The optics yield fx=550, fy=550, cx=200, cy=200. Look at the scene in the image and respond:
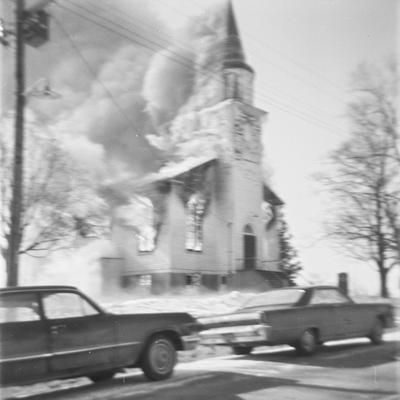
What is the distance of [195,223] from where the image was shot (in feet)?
32.5

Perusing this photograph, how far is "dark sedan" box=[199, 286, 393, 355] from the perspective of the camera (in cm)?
789

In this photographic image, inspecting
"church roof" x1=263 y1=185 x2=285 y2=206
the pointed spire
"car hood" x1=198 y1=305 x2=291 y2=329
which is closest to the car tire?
"car hood" x1=198 y1=305 x2=291 y2=329

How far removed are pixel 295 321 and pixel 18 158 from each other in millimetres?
4588

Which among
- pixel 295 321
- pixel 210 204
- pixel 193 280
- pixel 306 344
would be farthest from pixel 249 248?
pixel 306 344

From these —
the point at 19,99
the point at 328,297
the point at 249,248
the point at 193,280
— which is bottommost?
the point at 328,297

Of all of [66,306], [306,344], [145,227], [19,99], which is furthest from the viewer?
[145,227]

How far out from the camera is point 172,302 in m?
9.09

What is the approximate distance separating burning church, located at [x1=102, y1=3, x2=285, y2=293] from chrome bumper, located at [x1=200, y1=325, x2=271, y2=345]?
4.17 ft

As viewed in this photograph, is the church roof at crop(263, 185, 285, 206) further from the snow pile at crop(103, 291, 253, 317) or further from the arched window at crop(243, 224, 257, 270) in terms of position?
the snow pile at crop(103, 291, 253, 317)

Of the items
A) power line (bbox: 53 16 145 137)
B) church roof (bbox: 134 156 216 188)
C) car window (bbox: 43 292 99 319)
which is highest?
power line (bbox: 53 16 145 137)

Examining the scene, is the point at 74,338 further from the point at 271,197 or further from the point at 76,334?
the point at 271,197

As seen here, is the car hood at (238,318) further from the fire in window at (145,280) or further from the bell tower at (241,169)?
the bell tower at (241,169)

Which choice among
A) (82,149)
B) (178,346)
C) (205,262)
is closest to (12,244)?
(82,149)

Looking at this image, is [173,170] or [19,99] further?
[173,170]
